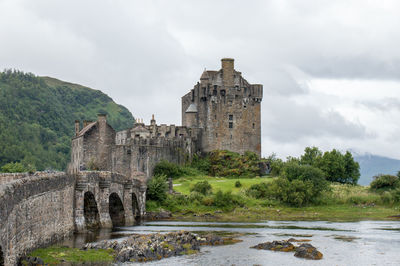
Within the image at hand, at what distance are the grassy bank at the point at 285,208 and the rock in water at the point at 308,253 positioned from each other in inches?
1056

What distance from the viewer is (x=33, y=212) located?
3503 cm

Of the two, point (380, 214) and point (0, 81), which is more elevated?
point (0, 81)

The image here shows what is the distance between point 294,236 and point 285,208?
26232 millimetres

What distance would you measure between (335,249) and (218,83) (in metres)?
66.5

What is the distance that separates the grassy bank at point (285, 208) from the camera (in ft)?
230

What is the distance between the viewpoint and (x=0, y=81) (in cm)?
19650

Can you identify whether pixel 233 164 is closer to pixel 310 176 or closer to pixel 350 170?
pixel 350 170

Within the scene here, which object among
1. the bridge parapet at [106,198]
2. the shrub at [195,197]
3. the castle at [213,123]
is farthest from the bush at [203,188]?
the castle at [213,123]

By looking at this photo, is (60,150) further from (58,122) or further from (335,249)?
(335,249)

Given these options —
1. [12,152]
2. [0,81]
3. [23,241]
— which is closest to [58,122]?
[0,81]

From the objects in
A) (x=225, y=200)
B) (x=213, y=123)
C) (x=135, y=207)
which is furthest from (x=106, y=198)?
(x=213, y=123)

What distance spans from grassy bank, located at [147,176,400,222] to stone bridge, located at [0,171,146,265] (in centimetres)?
635

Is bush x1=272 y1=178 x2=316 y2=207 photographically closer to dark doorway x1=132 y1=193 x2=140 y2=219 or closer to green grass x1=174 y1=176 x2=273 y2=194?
green grass x1=174 y1=176 x2=273 y2=194

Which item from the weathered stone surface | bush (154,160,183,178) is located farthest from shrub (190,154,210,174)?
the weathered stone surface
